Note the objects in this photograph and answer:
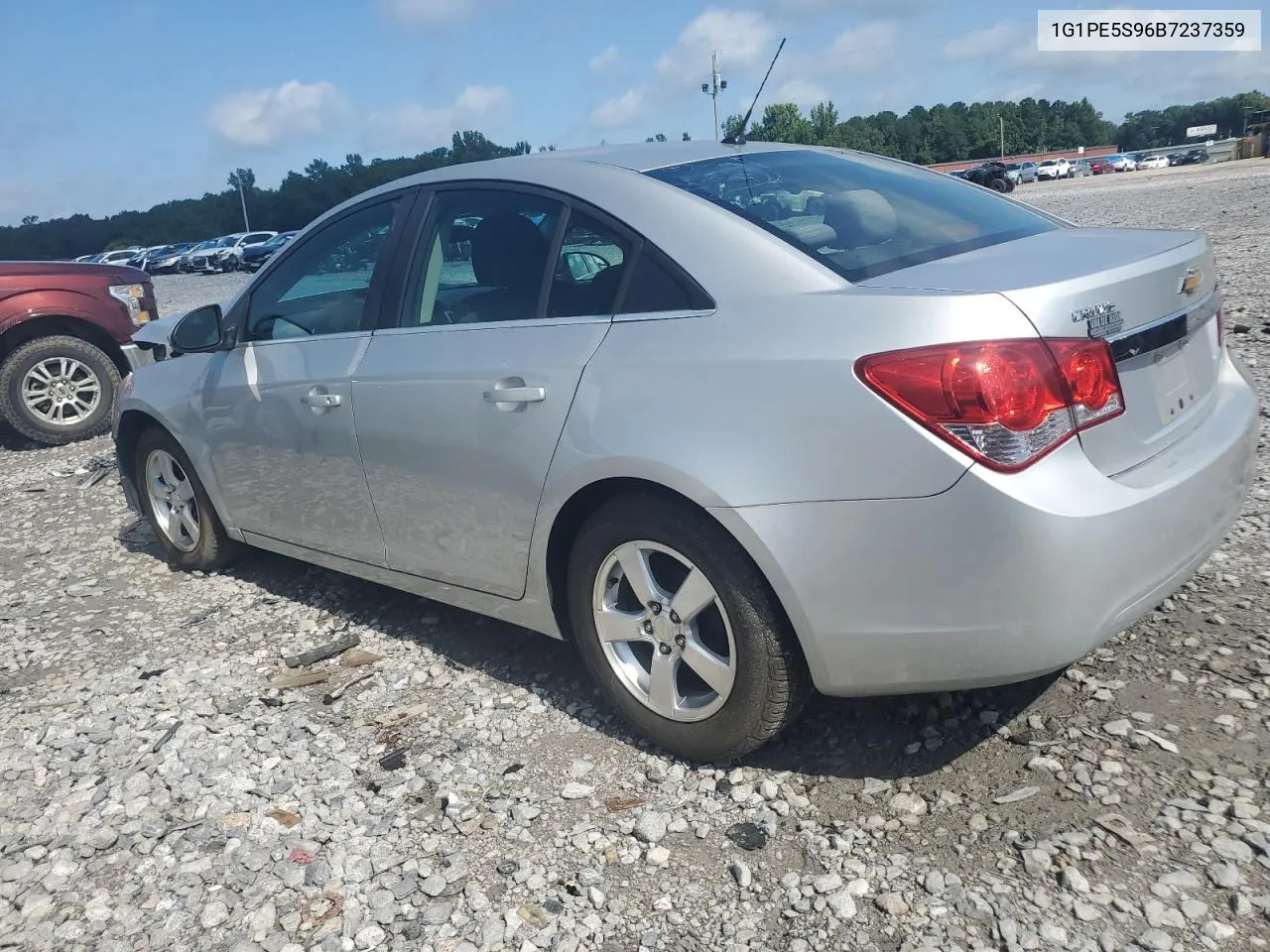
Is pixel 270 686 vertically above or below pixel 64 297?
below

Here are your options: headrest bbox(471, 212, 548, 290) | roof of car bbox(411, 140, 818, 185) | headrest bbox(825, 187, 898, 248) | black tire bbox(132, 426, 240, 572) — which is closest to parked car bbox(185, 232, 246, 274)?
black tire bbox(132, 426, 240, 572)

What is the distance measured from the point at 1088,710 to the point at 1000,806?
543 mm

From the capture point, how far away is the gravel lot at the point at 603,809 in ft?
7.83

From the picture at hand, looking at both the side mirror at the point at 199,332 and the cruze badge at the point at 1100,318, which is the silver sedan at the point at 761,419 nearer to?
the cruze badge at the point at 1100,318

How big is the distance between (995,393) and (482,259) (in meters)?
1.85

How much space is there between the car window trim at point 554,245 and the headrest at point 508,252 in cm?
7

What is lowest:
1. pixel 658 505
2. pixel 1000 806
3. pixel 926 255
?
pixel 1000 806

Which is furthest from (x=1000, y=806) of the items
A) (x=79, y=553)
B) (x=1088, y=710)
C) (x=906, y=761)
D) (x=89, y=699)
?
(x=79, y=553)

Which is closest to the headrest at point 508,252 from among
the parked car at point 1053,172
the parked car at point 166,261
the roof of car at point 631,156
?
the roof of car at point 631,156

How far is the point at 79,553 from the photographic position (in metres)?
5.87

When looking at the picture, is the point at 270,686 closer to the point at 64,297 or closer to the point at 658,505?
the point at 658,505

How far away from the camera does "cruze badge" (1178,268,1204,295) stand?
274 cm

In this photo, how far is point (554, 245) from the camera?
326 cm

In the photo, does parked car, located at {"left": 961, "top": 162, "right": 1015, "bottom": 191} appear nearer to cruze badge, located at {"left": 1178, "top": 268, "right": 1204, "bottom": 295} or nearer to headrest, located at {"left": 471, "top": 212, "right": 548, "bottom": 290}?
cruze badge, located at {"left": 1178, "top": 268, "right": 1204, "bottom": 295}
